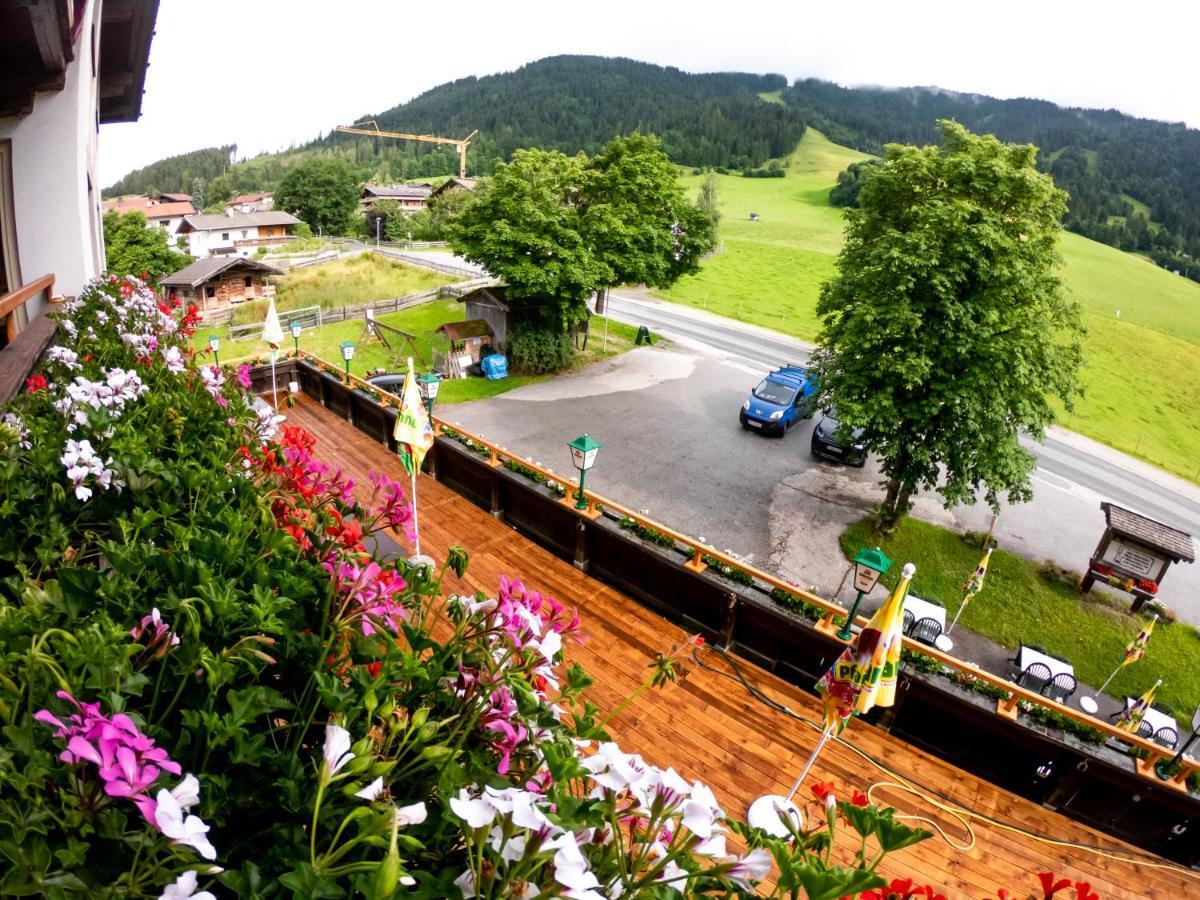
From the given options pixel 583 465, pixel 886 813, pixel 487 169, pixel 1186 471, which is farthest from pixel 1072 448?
pixel 487 169

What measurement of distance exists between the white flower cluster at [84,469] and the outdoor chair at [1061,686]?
36.0ft

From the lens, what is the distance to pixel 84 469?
2172 mm

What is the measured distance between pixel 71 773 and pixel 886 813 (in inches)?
60.5

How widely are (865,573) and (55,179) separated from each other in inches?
327

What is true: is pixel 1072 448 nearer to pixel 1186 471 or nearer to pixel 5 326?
pixel 1186 471

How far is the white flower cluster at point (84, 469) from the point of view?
2152mm

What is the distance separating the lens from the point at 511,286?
19.5m

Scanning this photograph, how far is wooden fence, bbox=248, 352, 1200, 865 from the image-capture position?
17.1ft

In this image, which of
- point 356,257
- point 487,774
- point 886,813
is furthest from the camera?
point 356,257

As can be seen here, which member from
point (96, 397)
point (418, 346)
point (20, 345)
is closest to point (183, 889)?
point (96, 397)

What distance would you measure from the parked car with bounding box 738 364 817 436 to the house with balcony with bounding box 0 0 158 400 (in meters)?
15.1

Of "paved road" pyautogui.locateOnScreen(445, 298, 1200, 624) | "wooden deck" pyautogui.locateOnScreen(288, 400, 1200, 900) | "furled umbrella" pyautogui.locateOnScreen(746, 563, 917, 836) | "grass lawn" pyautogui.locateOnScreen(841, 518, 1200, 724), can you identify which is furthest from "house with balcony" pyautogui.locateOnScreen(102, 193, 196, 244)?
"furled umbrella" pyautogui.locateOnScreen(746, 563, 917, 836)

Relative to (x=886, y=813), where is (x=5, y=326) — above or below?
below

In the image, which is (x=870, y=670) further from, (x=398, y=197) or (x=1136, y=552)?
(x=398, y=197)
